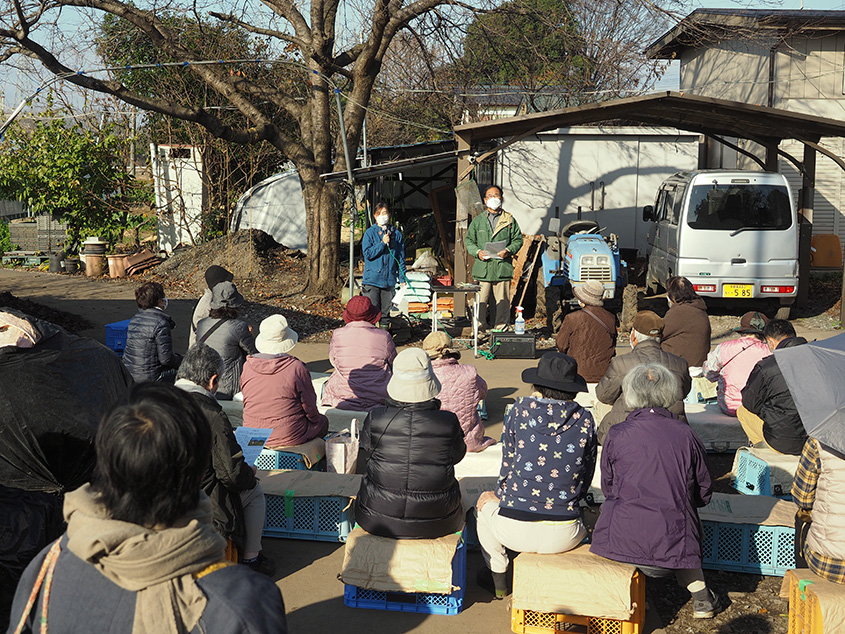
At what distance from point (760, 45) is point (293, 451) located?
52.1 feet

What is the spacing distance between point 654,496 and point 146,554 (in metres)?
3.01

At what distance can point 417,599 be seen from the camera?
4688 mm

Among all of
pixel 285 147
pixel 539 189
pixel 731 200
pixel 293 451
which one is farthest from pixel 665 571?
pixel 539 189

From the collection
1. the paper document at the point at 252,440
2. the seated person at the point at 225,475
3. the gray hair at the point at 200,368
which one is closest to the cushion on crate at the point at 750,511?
the seated person at the point at 225,475

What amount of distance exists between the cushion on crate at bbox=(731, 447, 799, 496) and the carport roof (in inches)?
299

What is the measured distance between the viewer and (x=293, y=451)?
6168mm

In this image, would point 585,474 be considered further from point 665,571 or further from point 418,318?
point 418,318

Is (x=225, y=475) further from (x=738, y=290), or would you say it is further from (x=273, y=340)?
(x=738, y=290)

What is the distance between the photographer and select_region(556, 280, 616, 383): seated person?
8.16m

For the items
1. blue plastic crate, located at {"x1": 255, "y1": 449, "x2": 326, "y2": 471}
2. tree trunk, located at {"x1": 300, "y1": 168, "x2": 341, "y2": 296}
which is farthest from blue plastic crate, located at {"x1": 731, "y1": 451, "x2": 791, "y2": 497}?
tree trunk, located at {"x1": 300, "y1": 168, "x2": 341, "y2": 296}

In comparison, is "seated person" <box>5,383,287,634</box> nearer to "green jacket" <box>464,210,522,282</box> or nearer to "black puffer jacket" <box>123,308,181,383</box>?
"black puffer jacket" <box>123,308,181,383</box>

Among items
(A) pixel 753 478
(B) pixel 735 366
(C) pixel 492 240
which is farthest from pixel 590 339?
(C) pixel 492 240

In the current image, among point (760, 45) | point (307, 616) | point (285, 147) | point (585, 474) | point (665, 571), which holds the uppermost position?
point (760, 45)

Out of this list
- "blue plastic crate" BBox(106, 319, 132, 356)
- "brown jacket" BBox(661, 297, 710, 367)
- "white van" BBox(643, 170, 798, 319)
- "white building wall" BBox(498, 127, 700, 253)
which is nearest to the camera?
"brown jacket" BBox(661, 297, 710, 367)
